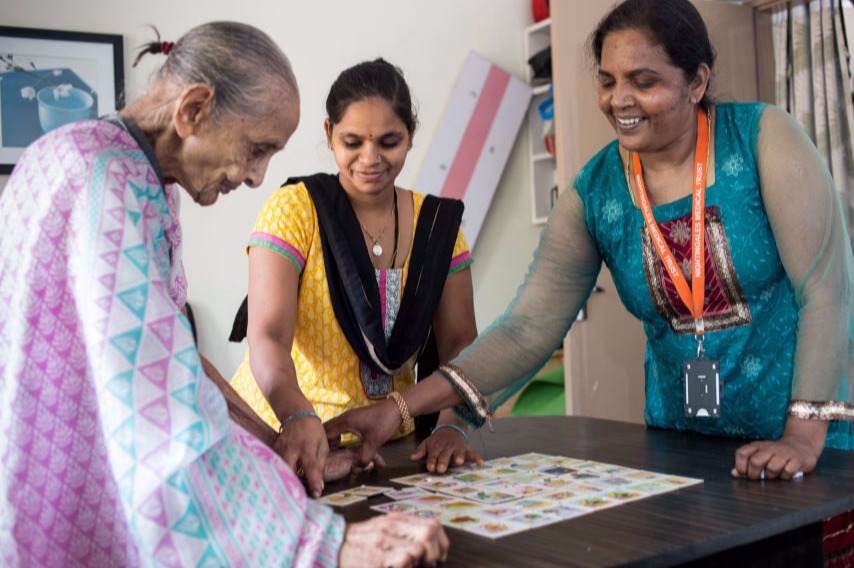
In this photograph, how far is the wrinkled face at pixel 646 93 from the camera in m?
2.12

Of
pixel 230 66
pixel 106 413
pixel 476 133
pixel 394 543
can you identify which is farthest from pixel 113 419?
pixel 476 133

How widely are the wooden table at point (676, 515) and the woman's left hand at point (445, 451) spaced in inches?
1.5

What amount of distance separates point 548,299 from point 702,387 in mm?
466

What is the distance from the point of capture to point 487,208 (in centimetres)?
560

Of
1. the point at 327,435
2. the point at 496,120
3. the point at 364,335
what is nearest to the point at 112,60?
Result: the point at 496,120

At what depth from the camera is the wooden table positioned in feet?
4.31

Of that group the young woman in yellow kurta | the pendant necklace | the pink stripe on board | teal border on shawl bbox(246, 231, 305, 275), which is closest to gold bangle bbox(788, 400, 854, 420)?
the young woman in yellow kurta

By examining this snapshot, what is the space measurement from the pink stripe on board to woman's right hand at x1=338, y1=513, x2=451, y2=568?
13.7 feet

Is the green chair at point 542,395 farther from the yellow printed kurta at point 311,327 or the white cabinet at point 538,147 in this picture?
the yellow printed kurta at point 311,327

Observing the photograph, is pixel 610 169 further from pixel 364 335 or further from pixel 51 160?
pixel 51 160

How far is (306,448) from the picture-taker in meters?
1.82

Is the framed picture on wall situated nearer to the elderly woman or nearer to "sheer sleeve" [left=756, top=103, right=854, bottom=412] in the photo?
"sheer sleeve" [left=756, top=103, right=854, bottom=412]

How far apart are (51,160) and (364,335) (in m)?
1.19

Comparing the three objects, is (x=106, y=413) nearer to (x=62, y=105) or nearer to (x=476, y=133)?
(x=62, y=105)
